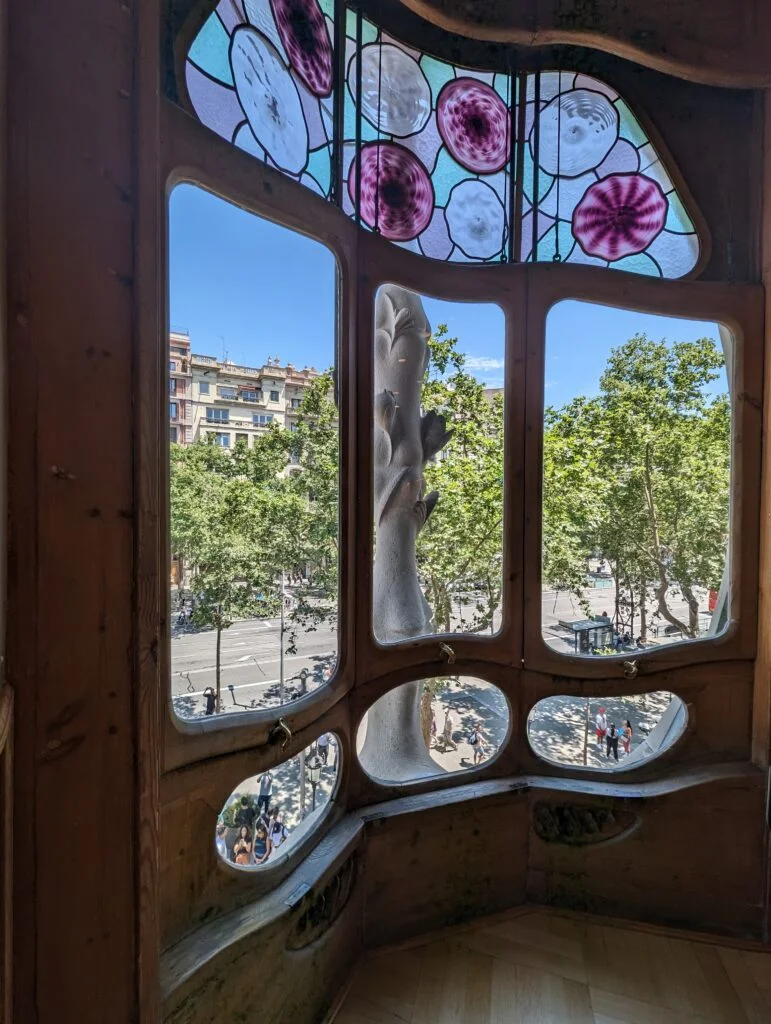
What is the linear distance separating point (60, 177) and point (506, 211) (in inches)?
59.1

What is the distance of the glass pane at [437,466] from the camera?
168 centimetres

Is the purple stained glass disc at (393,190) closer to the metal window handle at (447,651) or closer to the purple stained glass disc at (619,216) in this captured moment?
the purple stained glass disc at (619,216)

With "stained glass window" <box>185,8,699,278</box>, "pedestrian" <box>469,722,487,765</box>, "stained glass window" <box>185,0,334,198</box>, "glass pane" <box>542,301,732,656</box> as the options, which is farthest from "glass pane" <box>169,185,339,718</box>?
"glass pane" <box>542,301,732,656</box>

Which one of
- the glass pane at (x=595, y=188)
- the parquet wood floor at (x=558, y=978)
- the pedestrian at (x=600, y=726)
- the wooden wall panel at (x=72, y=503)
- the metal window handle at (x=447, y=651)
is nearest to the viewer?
the wooden wall panel at (x=72, y=503)

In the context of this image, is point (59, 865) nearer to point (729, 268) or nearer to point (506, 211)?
point (506, 211)

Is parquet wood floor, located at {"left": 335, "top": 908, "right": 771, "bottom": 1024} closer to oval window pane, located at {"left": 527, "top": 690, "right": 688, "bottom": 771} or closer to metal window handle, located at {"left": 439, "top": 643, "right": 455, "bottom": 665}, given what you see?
oval window pane, located at {"left": 527, "top": 690, "right": 688, "bottom": 771}

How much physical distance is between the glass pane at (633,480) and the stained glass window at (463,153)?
29 centimetres

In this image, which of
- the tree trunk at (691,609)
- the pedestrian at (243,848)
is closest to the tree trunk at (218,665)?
the pedestrian at (243,848)

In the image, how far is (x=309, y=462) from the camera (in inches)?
55.5

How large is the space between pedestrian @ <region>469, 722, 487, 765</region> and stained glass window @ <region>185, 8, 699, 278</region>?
66.1 inches

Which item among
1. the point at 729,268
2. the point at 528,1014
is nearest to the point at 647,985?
the point at 528,1014

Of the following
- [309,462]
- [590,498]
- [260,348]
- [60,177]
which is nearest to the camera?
[60,177]

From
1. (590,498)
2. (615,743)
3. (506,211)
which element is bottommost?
(615,743)

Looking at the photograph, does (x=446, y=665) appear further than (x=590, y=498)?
No
